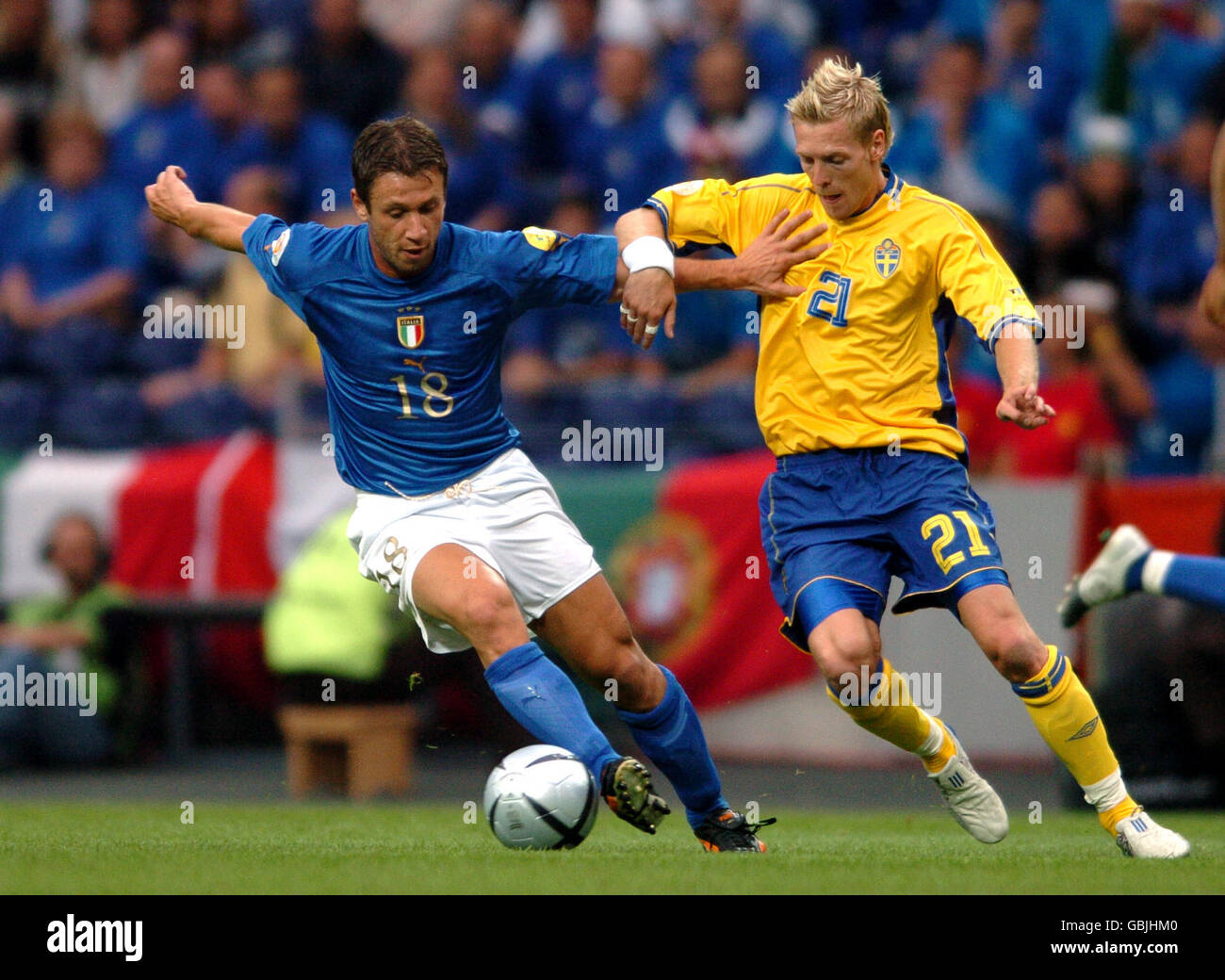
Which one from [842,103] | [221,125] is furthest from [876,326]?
[221,125]

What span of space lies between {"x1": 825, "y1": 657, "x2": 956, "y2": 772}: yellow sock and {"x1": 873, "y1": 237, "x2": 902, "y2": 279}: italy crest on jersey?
1.16 meters

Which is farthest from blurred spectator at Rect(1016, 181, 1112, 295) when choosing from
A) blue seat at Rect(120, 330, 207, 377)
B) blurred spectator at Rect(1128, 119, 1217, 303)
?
blue seat at Rect(120, 330, 207, 377)

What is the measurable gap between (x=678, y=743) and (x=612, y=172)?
19.8ft

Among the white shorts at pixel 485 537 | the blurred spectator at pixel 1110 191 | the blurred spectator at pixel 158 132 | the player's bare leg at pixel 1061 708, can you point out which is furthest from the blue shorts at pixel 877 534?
the blurred spectator at pixel 158 132

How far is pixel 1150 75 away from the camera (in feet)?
35.3

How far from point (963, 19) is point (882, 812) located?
5.78 meters

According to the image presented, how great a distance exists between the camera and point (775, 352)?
5637 mm

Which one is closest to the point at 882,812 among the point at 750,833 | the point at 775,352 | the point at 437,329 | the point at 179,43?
the point at 750,833

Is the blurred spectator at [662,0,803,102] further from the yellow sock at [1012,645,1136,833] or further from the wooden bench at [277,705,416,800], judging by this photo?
the yellow sock at [1012,645,1136,833]

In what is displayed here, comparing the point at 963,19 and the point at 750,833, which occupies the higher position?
the point at 963,19

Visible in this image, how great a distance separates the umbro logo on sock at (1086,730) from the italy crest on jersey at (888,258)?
1.44 m

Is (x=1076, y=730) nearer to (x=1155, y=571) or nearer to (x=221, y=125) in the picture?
(x=1155, y=571)

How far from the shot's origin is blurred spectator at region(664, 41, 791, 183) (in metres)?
10.4
